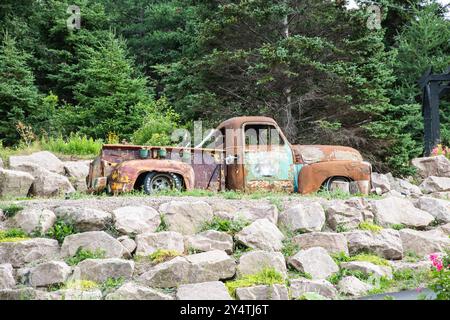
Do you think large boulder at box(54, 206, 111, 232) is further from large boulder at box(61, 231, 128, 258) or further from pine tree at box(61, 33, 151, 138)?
pine tree at box(61, 33, 151, 138)

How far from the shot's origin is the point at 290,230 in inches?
348

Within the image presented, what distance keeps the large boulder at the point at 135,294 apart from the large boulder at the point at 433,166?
457 inches

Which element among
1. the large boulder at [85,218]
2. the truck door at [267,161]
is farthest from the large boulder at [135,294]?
the truck door at [267,161]

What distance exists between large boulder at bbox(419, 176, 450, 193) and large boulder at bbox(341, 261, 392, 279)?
6.91 meters

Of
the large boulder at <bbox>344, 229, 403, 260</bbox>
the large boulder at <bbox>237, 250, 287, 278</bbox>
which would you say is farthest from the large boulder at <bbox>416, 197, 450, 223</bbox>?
the large boulder at <bbox>237, 250, 287, 278</bbox>

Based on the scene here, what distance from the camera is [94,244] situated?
7754 millimetres

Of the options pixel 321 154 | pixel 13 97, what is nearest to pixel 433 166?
pixel 321 154

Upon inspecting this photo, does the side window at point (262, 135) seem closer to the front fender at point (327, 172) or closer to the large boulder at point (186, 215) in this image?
the front fender at point (327, 172)

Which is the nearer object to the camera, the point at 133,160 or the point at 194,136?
the point at 133,160

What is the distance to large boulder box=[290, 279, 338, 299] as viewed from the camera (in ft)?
23.7

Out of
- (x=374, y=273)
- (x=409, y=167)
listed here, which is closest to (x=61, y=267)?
(x=374, y=273)

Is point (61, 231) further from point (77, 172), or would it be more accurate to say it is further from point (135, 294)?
point (77, 172)
